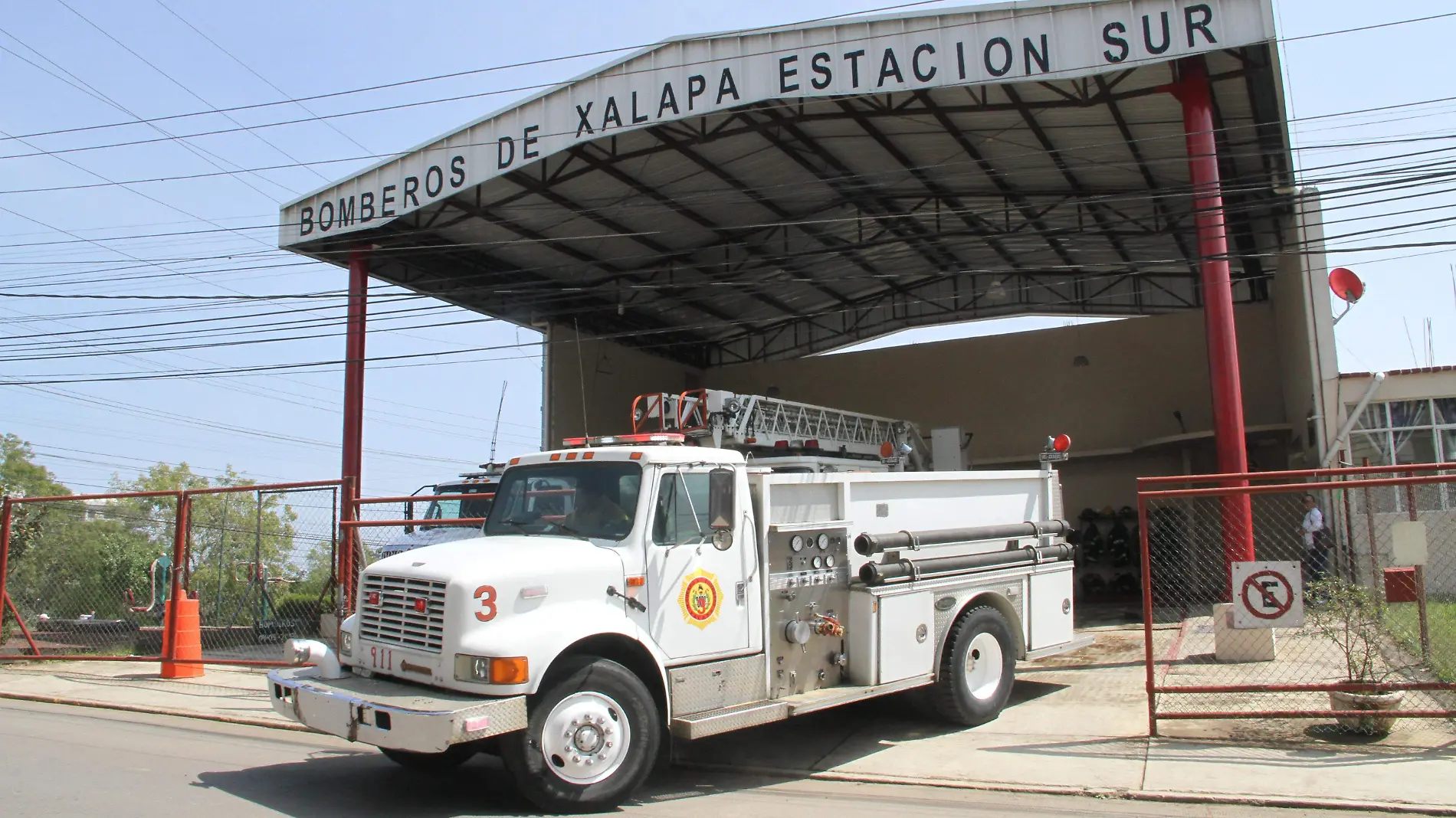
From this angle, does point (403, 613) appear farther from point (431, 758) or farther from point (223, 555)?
point (223, 555)

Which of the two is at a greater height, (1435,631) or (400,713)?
(400,713)

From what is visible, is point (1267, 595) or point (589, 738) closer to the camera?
point (589, 738)

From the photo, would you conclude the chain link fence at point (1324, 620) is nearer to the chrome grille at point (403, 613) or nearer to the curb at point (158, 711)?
the chrome grille at point (403, 613)

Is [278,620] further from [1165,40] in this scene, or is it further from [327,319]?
[1165,40]

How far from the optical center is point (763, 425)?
742 inches

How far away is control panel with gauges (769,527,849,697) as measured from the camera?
25.1 feet

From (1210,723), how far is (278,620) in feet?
49.0

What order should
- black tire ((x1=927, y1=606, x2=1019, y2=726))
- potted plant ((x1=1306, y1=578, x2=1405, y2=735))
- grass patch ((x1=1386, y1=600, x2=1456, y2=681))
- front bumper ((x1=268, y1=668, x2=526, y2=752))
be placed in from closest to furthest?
front bumper ((x1=268, y1=668, x2=526, y2=752))
potted plant ((x1=1306, y1=578, x2=1405, y2=735))
black tire ((x1=927, y1=606, x2=1019, y2=726))
grass patch ((x1=1386, y1=600, x2=1456, y2=681))

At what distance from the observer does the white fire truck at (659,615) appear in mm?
6133

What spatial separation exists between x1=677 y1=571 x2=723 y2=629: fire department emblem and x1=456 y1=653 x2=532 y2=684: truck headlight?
132 cm

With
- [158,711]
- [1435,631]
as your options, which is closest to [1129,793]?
[1435,631]

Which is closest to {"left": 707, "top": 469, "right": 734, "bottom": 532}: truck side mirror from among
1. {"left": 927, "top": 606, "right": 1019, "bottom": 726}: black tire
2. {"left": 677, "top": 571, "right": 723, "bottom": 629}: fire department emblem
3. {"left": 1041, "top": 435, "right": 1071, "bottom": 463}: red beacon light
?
{"left": 677, "top": 571, "right": 723, "bottom": 629}: fire department emblem

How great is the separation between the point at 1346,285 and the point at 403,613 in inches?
685

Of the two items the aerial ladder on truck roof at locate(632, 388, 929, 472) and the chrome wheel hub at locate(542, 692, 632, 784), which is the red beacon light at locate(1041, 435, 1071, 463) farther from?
the chrome wheel hub at locate(542, 692, 632, 784)
